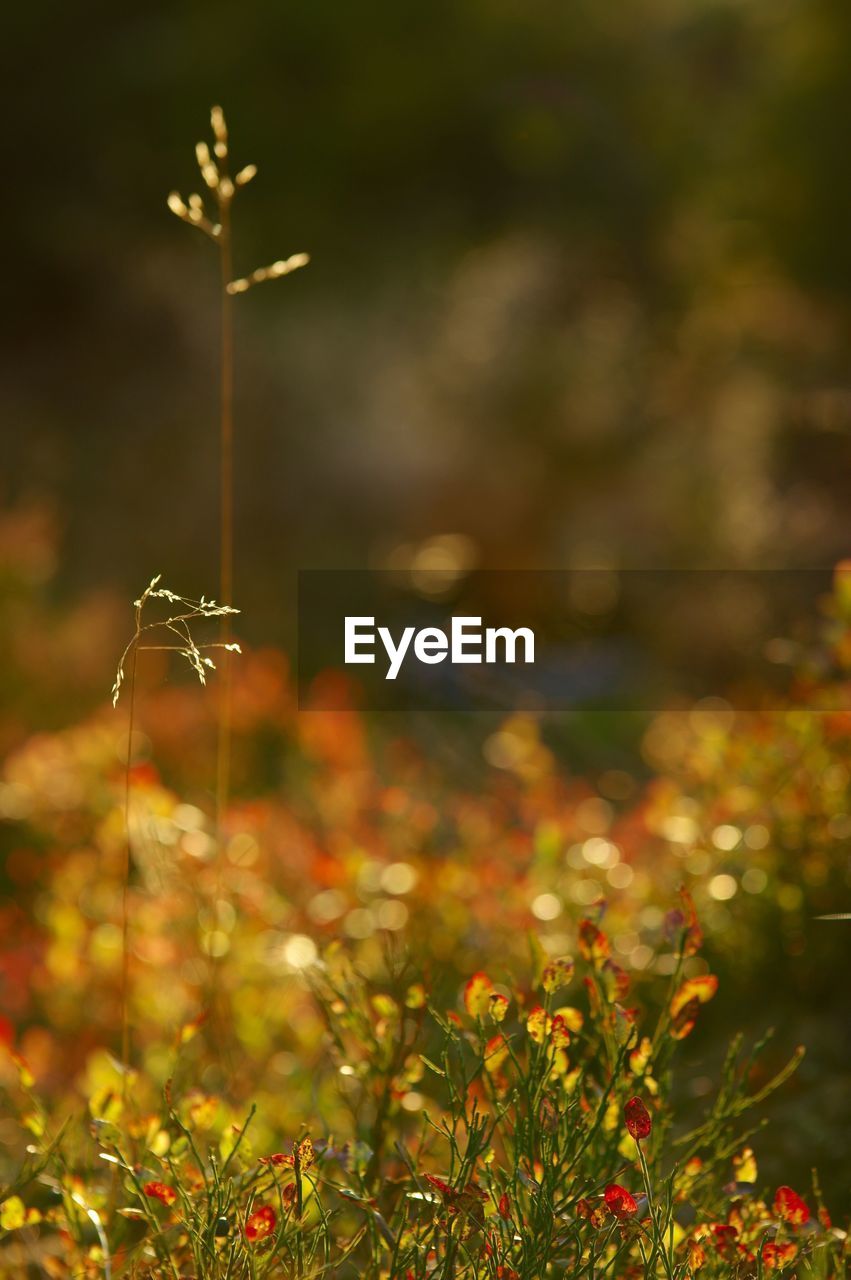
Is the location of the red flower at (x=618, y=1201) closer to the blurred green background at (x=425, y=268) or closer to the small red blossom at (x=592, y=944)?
the small red blossom at (x=592, y=944)

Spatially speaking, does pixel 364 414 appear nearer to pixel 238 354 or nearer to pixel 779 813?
pixel 238 354

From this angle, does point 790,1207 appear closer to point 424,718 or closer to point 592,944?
point 592,944

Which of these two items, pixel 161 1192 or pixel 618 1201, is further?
pixel 161 1192
